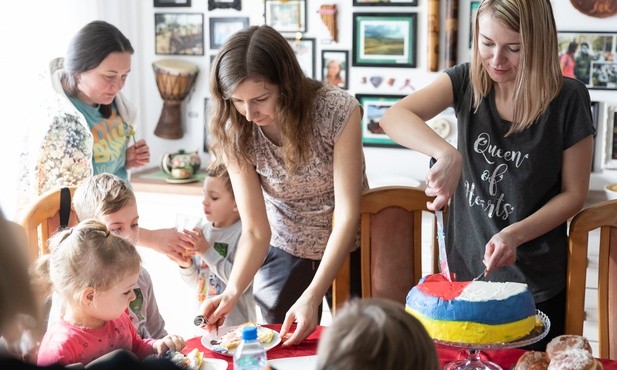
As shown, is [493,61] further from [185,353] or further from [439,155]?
[185,353]

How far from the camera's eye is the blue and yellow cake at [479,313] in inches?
67.2

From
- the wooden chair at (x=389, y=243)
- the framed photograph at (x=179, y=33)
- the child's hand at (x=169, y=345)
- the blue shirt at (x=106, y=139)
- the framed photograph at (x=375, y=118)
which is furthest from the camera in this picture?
the framed photograph at (x=179, y=33)

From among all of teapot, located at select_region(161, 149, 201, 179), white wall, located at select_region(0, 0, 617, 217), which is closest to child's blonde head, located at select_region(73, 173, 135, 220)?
white wall, located at select_region(0, 0, 617, 217)

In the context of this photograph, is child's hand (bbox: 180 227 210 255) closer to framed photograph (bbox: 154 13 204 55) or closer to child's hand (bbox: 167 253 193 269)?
child's hand (bbox: 167 253 193 269)

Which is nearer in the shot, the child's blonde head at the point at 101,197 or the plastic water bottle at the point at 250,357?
the plastic water bottle at the point at 250,357

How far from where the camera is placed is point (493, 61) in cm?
188

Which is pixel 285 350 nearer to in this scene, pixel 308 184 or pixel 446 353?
pixel 446 353

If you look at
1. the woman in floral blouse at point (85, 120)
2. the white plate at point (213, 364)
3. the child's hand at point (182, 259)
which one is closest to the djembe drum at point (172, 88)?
the woman in floral blouse at point (85, 120)

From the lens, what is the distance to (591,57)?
137 inches

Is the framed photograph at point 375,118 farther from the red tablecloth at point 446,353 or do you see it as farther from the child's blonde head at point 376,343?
the child's blonde head at point 376,343

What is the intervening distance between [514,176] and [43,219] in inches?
52.0

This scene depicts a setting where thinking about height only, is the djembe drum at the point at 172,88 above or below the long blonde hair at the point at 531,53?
below

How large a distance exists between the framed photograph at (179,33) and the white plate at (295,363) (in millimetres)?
2656

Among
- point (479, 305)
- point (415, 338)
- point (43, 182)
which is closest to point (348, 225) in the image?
point (479, 305)
